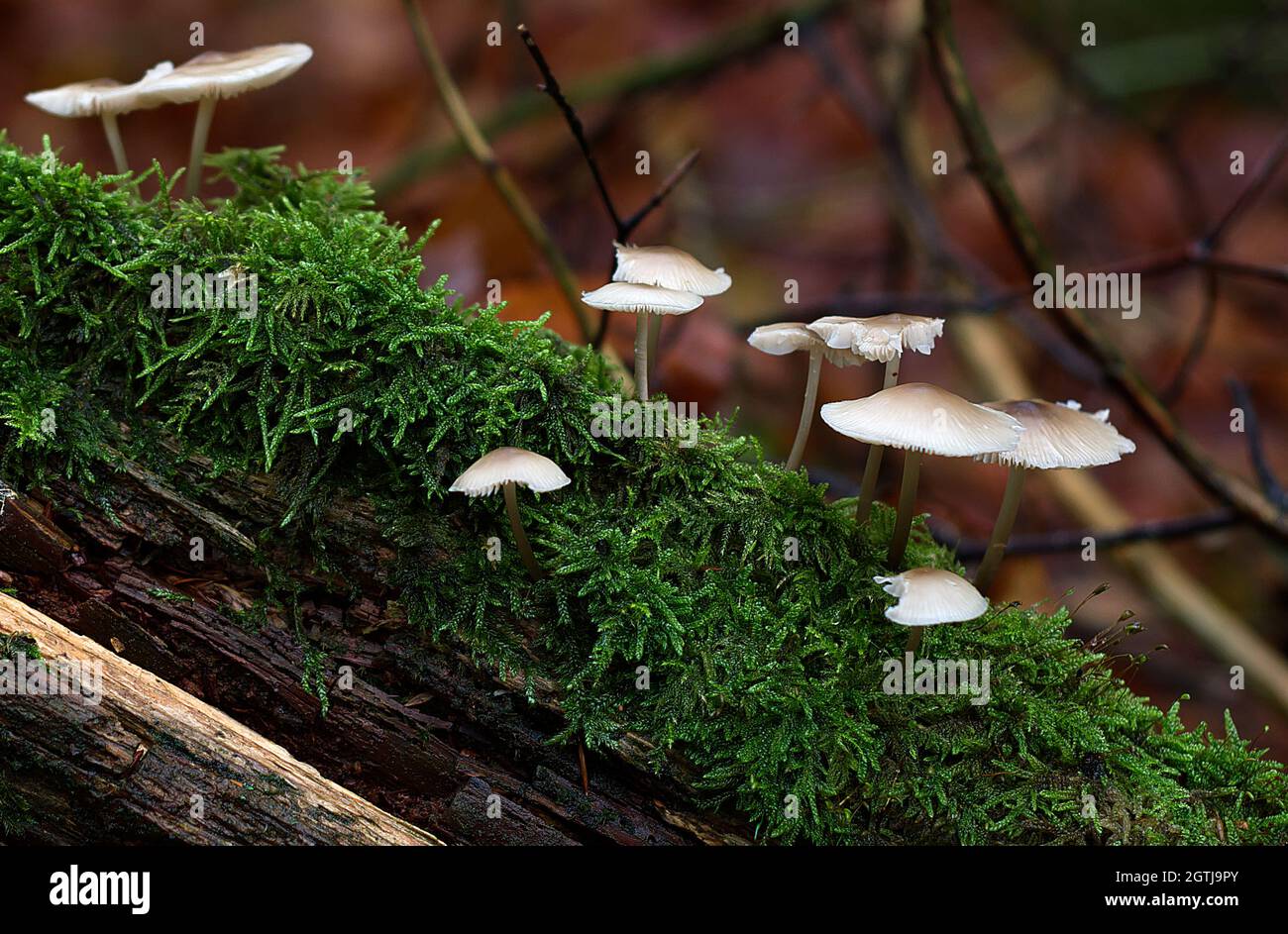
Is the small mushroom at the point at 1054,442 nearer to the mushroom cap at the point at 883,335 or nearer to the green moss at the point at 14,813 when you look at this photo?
the mushroom cap at the point at 883,335

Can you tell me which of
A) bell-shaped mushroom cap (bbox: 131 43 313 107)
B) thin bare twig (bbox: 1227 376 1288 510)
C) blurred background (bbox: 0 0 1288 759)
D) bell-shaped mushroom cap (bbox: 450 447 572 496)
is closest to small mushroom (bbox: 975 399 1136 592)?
bell-shaped mushroom cap (bbox: 450 447 572 496)

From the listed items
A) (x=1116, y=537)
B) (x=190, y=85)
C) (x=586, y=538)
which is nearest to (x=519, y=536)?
(x=586, y=538)

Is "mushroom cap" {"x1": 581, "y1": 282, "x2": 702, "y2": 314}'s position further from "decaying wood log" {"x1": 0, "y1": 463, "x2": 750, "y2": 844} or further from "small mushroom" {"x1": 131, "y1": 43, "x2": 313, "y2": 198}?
"small mushroom" {"x1": 131, "y1": 43, "x2": 313, "y2": 198}

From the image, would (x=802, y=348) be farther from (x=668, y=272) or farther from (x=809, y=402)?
(x=668, y=272)

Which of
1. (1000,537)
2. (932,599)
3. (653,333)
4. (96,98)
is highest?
(96,98)

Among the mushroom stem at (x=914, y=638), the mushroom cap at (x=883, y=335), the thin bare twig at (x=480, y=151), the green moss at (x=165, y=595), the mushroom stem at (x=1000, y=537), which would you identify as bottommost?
the mushroom stem at (x=914, y=638)

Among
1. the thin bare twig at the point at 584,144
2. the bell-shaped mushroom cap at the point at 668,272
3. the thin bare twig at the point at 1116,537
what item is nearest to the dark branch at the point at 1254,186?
the thin bare twig at the point at 1116,537

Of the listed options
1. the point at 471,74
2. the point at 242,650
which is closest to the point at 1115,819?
the point at 242,650
